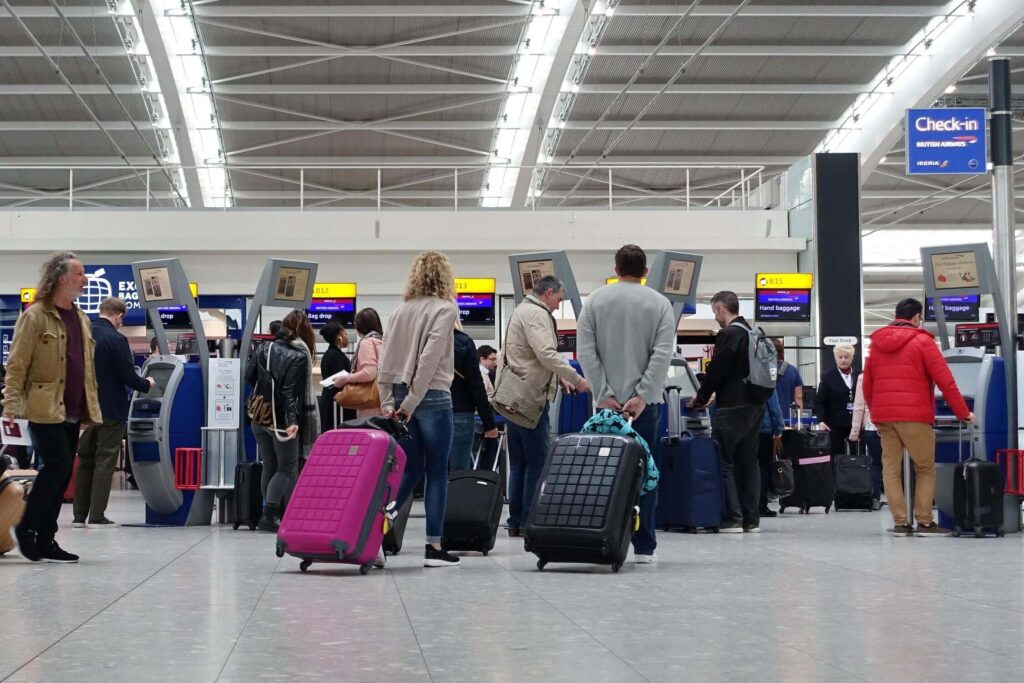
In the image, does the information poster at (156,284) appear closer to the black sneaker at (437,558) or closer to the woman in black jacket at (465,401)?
the woman in black jacket at (465,401)

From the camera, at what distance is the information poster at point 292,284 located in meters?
9.36

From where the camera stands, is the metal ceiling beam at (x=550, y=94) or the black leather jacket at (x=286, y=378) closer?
the black leather jacket at (x=286, y=378)

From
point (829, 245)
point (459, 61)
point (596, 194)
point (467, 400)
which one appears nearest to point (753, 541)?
point (467, 400)

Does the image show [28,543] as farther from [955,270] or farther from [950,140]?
[950,140]

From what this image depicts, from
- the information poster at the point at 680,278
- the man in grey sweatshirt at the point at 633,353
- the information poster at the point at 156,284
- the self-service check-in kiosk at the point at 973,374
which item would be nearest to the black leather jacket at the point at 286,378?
the information poster at the point at 156,284

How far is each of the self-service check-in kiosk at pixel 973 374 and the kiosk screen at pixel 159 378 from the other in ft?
16.6

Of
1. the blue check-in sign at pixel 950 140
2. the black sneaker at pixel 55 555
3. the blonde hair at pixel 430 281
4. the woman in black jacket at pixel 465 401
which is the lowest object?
the black sneaker at pixel 55 555

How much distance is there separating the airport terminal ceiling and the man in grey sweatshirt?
14.7 metres

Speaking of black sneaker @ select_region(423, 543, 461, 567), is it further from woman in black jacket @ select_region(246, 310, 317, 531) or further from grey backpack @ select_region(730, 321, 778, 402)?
grey backpack @ select_region(730, 321, 778, 402)

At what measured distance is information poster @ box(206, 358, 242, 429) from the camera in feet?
30.1

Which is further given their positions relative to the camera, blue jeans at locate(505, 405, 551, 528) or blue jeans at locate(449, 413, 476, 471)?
blue jeans at locate(505, 405, 551, 528)

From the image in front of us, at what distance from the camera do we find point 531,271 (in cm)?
884

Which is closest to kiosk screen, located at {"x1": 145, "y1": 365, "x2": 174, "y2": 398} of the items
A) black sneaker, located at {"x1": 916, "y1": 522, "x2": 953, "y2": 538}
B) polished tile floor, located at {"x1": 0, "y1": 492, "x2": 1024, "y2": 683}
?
polished tile floor, located at {"x1": 0, "y1": 492, "x2": 1024, "y2": 683}

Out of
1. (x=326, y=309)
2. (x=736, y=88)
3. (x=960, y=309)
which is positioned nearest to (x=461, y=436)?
(x=326, y=309)
